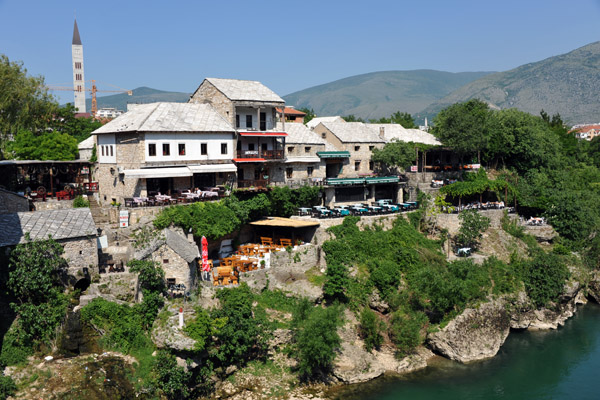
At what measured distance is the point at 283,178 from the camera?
51188 millimetres

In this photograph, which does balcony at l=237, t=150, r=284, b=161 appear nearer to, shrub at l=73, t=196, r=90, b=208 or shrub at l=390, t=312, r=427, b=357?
shrub at l=73, t=196, r=90, b=208

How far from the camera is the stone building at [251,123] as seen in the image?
4768 centimetres

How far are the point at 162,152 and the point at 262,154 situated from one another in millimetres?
10696

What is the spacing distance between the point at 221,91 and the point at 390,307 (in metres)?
26.8

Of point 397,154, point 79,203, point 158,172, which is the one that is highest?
point 397,154

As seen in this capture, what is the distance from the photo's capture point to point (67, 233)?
30.8 metres

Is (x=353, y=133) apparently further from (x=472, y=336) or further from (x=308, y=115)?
(x=308, y=115)

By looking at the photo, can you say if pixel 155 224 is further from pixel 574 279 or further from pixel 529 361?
pixel 574 279

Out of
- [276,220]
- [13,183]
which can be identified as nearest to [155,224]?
[276,220]

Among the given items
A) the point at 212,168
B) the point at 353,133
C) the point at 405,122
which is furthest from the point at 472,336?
the point at 405,122

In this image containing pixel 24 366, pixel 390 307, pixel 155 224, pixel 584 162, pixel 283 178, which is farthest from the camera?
pixel 584 162

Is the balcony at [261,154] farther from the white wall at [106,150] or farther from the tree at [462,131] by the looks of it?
the tree at [462,131]

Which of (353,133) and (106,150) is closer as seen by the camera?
(106,150)

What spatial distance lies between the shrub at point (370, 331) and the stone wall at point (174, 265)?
1371cm
